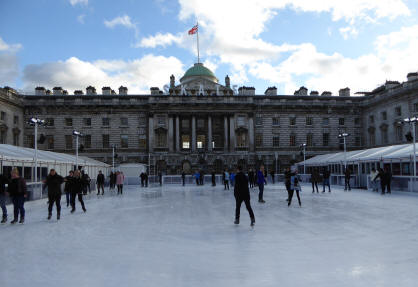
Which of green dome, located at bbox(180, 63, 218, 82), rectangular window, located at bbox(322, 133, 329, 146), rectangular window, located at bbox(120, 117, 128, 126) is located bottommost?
rectangular window, located at bbox(322, 133, 329, 146)

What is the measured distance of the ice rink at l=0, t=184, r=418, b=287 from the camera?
5824 millimetres

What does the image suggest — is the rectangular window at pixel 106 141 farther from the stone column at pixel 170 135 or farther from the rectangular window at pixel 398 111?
the rectangular window at pixel 398 111

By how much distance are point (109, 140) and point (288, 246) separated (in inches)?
2141

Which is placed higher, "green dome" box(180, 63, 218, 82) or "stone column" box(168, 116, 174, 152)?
"green dome" box(180, 63, 218, 82)

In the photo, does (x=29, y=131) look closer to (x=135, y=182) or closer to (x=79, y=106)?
(x=79, y=106)

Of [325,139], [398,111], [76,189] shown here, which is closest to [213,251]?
[76,189]

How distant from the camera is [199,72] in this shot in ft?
238

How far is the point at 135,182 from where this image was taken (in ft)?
144

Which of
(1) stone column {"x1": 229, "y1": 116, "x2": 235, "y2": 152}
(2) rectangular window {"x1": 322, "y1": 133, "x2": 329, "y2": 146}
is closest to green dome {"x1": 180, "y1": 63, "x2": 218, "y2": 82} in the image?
(1) stone column {"x1": 229, "y1": 116, "x2": 235, "y2": 152}

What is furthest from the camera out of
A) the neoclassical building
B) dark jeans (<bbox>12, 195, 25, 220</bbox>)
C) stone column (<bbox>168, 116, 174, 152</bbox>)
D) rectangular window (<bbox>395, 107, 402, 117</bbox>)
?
stone column (<bbox>168, 116, 174, 152</bbox>)

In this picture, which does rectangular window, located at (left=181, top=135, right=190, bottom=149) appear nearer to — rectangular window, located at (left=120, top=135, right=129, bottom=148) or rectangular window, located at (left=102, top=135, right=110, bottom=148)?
rectangular window, located at (left=120, top=135, right=129, bottom=148)

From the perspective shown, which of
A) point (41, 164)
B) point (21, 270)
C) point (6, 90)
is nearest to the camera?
point (21, 270)

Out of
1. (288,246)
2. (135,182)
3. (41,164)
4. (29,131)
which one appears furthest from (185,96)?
(288,246)

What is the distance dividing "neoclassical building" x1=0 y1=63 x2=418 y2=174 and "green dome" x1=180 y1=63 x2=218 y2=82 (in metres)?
10.6
